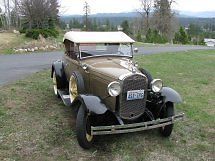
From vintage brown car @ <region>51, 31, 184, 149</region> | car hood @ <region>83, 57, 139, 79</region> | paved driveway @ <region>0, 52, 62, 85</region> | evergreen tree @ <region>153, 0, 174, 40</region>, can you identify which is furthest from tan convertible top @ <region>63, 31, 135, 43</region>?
evergreen tree @ <region>153, 0, 174, 40</region>

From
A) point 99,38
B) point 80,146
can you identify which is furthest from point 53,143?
point 99,38

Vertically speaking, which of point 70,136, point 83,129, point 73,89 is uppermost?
point 73,89

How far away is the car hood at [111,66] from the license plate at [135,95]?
354mm

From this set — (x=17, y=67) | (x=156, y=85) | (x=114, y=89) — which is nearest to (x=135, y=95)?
(x=114, y=89)

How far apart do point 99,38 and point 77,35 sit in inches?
21.5

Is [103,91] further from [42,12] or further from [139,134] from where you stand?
[42,12]

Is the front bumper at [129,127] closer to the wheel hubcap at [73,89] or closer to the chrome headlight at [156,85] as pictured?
the chrome headlight at [156,85]

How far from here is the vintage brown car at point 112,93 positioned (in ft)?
17.4

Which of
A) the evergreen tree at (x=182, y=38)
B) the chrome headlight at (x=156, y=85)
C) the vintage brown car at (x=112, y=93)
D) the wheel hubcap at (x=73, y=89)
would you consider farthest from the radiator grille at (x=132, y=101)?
the evergreen tree at (x=182, y=38)

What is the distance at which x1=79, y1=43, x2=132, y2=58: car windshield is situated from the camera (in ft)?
22.2

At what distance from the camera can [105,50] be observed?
22.6 ft

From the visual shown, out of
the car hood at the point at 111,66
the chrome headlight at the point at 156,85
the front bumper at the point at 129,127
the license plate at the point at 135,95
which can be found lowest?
the front bumper at the point at 129,127

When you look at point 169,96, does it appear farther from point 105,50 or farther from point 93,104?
point 105,50

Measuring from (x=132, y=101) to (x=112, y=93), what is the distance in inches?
17.6
